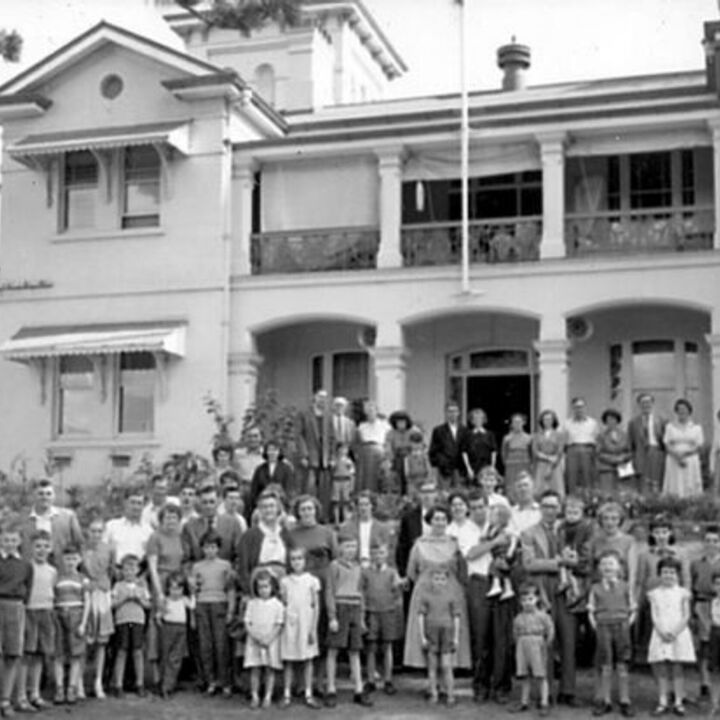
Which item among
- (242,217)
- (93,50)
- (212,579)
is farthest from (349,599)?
(93,50)

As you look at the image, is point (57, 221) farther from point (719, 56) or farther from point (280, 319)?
point (719, 56)

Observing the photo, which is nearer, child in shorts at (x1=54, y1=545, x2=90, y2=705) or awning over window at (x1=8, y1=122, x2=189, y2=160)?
child in shorts at (x1=54, y1=545, x2=90, y2=705)

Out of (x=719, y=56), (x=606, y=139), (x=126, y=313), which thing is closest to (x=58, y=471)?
(x=126, y=313)

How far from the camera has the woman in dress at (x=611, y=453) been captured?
16.9 meters

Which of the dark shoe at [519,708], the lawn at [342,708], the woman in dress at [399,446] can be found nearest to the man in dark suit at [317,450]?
the woman in dress at [399,446]

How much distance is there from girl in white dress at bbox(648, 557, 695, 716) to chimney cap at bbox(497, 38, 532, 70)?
18.8 metres

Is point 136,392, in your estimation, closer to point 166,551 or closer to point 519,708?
point 166,551

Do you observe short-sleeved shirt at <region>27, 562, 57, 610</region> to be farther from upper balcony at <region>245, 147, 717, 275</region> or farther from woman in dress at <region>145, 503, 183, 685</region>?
upper balcony at <region>245, 147, 717, 275</region>

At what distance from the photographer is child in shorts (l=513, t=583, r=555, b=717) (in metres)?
12.3

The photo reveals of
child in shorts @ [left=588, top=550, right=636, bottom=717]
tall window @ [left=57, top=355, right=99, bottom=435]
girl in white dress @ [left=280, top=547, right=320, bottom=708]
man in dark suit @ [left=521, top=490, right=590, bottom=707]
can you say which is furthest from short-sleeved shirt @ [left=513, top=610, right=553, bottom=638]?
tall window @ [left=57, top=355, right=99, bottom=435]

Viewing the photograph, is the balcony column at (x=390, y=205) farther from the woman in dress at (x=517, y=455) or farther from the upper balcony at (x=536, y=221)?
the woman in dress at (x=517, y=455)

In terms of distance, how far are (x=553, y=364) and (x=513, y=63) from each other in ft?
31.9

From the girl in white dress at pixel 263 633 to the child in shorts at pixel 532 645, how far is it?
207cm

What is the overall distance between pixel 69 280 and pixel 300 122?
17.8ft
